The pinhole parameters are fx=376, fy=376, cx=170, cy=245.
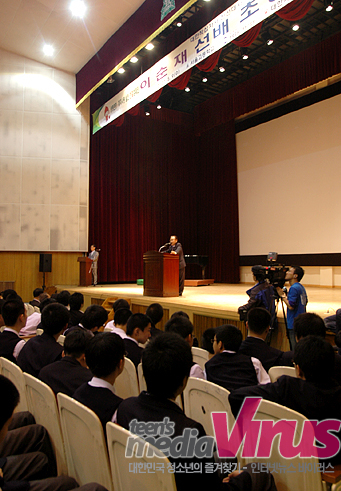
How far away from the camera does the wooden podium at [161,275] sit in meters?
5.82

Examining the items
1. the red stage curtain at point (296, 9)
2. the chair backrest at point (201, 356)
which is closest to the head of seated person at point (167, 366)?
the chair backrest at point (201, 356)

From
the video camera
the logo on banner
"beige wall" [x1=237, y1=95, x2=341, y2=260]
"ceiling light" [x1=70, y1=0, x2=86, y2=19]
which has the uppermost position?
"ceiling light" [x1=70, y1=0, x2=86, y2=19]

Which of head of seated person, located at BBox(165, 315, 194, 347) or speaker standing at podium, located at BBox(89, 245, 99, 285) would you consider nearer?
head of seated person, located at BBox(165, 315, 194, 347)

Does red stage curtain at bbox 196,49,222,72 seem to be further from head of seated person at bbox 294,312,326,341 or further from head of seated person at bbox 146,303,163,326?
head of seated person at bbox 294,312,326,341

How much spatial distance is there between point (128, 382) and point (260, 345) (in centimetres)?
80

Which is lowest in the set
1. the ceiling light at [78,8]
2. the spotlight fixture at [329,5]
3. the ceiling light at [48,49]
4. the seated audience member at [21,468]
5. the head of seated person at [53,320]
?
the seated audience member at [21,468]

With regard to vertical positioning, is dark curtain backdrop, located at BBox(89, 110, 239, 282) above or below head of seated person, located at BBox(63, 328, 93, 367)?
above

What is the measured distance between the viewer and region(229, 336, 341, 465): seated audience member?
1.28 m

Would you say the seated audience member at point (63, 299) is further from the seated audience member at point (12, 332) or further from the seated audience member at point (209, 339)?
the seated audience member at point (209, 339)

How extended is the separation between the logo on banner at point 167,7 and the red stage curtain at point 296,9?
1531 mm

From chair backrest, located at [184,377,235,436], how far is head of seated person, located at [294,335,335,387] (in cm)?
33

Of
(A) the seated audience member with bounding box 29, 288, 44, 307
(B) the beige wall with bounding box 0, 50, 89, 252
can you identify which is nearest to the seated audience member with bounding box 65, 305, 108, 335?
(A) the seated audience member with bounding box 29, 288, 44, 307

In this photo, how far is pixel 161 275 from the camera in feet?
19.1

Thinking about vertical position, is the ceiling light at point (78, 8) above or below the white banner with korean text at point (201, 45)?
above
